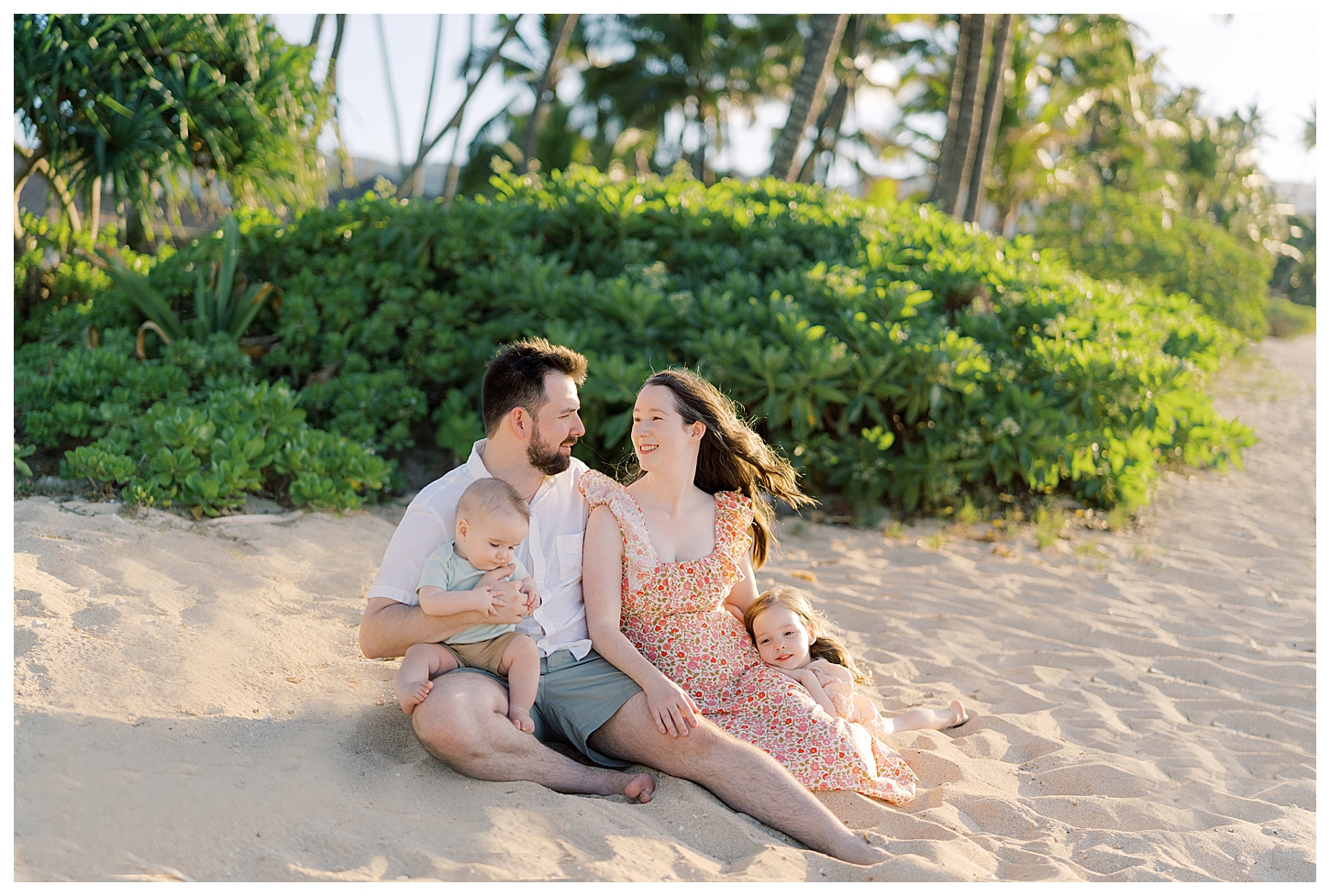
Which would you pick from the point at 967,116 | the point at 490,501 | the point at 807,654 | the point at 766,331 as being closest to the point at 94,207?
the point at 766,331

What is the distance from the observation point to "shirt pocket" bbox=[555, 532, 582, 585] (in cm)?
309

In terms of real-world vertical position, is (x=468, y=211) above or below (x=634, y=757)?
above

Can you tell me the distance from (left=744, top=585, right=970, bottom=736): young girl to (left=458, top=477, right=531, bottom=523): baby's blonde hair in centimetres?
103

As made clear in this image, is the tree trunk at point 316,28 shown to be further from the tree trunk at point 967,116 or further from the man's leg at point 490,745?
the man's leg at point 490,745

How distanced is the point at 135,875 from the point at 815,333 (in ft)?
14.9

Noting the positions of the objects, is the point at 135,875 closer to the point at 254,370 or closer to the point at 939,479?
the point at 254,370

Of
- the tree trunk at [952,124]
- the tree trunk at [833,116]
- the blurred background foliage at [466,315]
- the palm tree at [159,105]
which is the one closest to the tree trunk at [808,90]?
the blurred background foliage at [466,315]

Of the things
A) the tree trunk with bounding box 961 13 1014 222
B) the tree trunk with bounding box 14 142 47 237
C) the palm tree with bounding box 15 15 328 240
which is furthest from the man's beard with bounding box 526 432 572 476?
the tree trunk with bounding box 961 13 1014 222

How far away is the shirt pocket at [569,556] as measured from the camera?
3088 millimetres

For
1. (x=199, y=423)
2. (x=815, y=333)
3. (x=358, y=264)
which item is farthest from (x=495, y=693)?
(x=358, y=264)

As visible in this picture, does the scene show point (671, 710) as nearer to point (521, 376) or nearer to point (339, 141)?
point (521, 376)

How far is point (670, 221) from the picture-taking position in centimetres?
703

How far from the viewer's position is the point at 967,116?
38.2 ft

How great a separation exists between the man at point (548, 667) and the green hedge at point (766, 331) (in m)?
2.71
